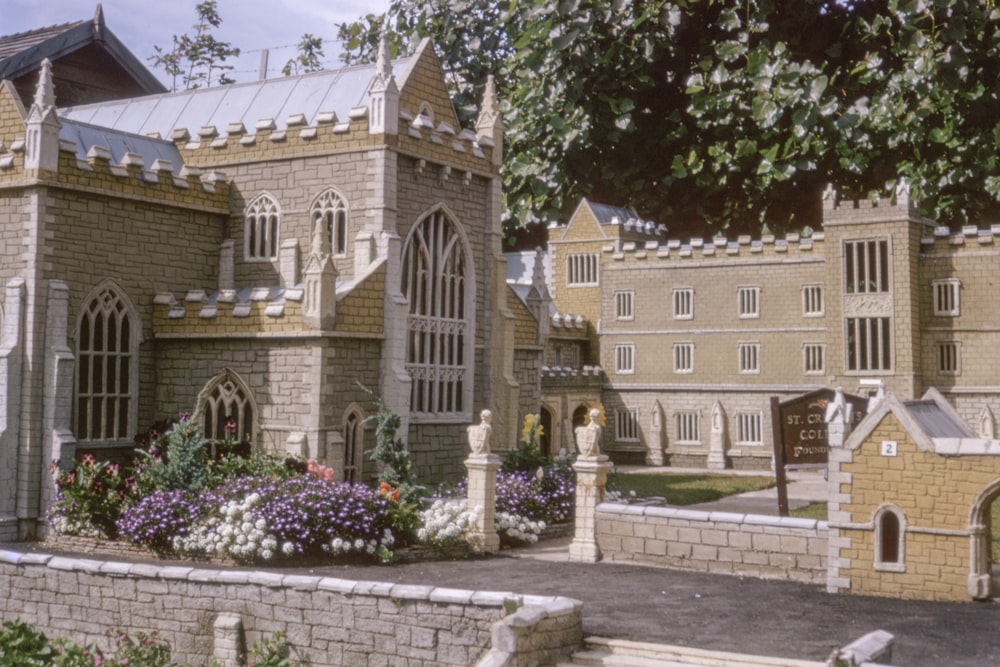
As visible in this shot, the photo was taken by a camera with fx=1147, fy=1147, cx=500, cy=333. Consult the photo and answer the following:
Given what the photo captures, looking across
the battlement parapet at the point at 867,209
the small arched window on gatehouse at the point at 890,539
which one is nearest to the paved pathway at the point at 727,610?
the small arched window on gatehouse at the point at 890,539

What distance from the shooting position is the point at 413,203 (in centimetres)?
2406

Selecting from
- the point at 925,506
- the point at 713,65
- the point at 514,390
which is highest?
the point at 713,65

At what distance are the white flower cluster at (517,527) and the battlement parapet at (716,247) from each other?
911 inches

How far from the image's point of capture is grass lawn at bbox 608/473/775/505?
28248mm

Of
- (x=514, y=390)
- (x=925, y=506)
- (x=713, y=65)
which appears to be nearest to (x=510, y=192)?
(x=713, y=65)

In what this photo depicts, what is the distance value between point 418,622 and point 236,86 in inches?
744

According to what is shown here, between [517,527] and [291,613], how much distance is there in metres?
7.20

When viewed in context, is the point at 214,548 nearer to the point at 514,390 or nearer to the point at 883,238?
the point at 514,390

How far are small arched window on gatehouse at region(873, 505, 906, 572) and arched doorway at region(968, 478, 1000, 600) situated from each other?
32.4 inches

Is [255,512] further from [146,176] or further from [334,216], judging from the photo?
[146,176]

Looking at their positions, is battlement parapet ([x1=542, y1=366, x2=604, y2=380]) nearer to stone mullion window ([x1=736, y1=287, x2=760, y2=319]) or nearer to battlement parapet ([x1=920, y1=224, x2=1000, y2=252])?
stone mullion window ([x1=736, y1=287, x2=760, y2=319])

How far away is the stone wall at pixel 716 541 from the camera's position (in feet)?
53.6

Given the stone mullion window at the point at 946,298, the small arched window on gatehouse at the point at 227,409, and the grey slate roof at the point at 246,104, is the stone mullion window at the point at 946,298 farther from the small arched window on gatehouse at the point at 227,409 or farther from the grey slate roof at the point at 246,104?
the small arched window on gatehouse at the point at 227,409

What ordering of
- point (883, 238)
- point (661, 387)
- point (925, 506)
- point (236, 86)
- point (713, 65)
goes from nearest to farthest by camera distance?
point (925, 506), point (236, 86), point (713, 65), point (883, 238), point (661, 387)
